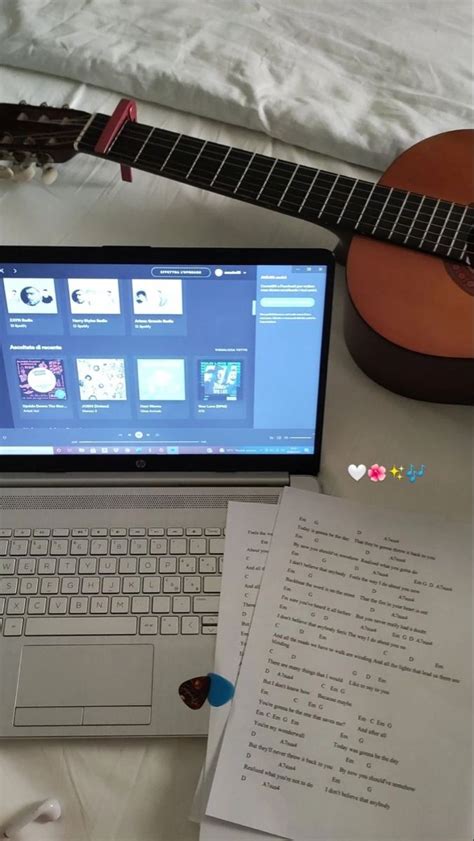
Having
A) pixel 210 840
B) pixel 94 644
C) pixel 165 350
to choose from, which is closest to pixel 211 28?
pixel 165 350

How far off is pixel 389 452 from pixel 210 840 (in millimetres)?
384

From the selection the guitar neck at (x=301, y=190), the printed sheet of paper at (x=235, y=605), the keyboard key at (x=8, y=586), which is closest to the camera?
the printed sheet of paper at (x=235, y=605)

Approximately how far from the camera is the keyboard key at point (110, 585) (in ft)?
2.16

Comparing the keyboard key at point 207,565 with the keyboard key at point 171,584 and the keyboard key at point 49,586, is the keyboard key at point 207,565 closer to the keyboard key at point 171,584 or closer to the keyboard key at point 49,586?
the keyboard key at point 171,584

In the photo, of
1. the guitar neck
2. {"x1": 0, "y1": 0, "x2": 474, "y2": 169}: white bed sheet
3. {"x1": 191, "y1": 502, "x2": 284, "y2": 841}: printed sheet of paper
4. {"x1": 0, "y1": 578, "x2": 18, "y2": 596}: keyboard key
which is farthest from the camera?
{"x1": 0, "y1": 0, "x2": 474, "y2": 169}: white bed sheet

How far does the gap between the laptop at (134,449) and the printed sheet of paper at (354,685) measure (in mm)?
48

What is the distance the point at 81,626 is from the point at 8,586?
77 mm

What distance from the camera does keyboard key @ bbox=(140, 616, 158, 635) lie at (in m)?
0.64

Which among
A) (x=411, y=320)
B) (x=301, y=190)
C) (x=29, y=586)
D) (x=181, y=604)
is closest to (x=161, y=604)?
(x=181, y=604)

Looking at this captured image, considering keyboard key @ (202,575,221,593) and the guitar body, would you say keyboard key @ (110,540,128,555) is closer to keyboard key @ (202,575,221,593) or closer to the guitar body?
keyboard key @ (202,575,221,593)

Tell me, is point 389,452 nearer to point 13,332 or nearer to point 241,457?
point 241,457

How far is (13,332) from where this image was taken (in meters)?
0.65

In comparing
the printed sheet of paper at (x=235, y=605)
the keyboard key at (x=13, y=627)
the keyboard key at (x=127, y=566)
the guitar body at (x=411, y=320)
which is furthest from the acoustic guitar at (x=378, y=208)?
the keyboard key at (x=13, y=627)

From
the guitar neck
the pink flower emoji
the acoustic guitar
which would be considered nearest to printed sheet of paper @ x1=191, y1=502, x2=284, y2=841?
the pink flower emoji
